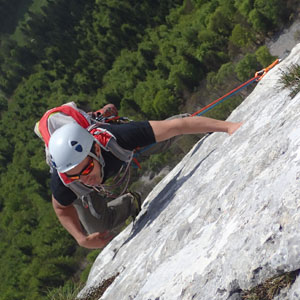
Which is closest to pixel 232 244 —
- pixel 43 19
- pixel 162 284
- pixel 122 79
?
pixel 162 284

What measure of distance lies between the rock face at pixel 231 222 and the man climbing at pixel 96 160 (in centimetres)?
72

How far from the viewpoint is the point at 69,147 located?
5.12m

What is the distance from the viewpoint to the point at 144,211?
7254 millimetres

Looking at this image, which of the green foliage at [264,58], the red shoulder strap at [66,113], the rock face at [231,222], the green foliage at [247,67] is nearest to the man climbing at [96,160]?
the red shoulder strap at [66,113]

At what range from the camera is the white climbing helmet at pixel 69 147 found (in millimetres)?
5145

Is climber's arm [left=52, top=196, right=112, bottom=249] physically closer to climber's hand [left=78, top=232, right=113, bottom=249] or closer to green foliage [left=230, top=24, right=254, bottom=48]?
climber's hand [left=78, top=232, right=113, bottom=249]

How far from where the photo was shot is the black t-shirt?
5.66 meters

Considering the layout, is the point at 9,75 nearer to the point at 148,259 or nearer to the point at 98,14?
the point at 98,14

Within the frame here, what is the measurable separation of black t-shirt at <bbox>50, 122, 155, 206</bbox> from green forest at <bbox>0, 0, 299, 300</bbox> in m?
21.4

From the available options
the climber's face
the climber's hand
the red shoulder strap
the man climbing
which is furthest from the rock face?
the red shoulder strap

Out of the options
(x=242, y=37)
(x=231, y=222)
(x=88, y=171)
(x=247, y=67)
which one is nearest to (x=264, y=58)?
(x=247, y=67)

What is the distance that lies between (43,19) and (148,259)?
336 feet

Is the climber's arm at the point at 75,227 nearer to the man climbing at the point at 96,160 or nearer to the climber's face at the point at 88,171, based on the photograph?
the man climbing at the point at 96,160

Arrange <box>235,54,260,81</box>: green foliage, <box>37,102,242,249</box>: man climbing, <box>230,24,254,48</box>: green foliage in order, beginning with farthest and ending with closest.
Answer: <box>230,24,254,48</box>: green foliage, <box>235,54,260,81</box>: green foliage, <box>37,102,242,249</box>: man climbing
